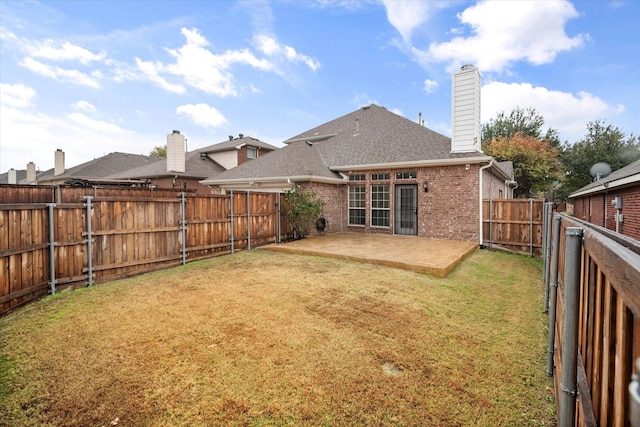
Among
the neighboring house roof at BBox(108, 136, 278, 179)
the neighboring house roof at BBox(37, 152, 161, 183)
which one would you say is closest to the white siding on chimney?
the neighboring house roof at BBox(108, 136, 278, 179)

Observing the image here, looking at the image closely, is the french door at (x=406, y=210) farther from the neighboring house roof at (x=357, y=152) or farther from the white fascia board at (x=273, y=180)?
the white fascia board at (x=273, y=180)

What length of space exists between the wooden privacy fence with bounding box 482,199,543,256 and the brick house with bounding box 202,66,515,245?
342mm

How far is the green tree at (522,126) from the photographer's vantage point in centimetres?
3185

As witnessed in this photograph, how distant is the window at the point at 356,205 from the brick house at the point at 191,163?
772 centimetres

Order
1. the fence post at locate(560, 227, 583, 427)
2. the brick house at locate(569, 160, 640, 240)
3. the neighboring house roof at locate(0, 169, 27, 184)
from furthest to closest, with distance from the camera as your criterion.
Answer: the neighboring house roof at locate(0, 169, 27, 184) → the brick house at locate(569, 160, 640, 240) → the fence post at locate(560, 227, 583, 427)

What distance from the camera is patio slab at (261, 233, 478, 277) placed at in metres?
7.04

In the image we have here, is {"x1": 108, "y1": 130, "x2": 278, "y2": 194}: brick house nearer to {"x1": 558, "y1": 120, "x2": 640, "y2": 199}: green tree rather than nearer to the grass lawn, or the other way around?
the grass lawn

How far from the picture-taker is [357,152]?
13930 mm

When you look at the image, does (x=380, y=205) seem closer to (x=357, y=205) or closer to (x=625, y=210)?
(x=357, y=205)

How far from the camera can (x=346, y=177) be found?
13.4 metres

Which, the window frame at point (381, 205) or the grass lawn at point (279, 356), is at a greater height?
the window frame at point (381, 205)

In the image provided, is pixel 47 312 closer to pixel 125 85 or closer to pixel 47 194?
pixel 47 194

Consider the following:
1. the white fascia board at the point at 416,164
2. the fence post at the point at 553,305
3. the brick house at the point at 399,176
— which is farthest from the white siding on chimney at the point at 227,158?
the fence post at the point at 553,305

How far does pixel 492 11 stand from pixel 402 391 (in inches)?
551
